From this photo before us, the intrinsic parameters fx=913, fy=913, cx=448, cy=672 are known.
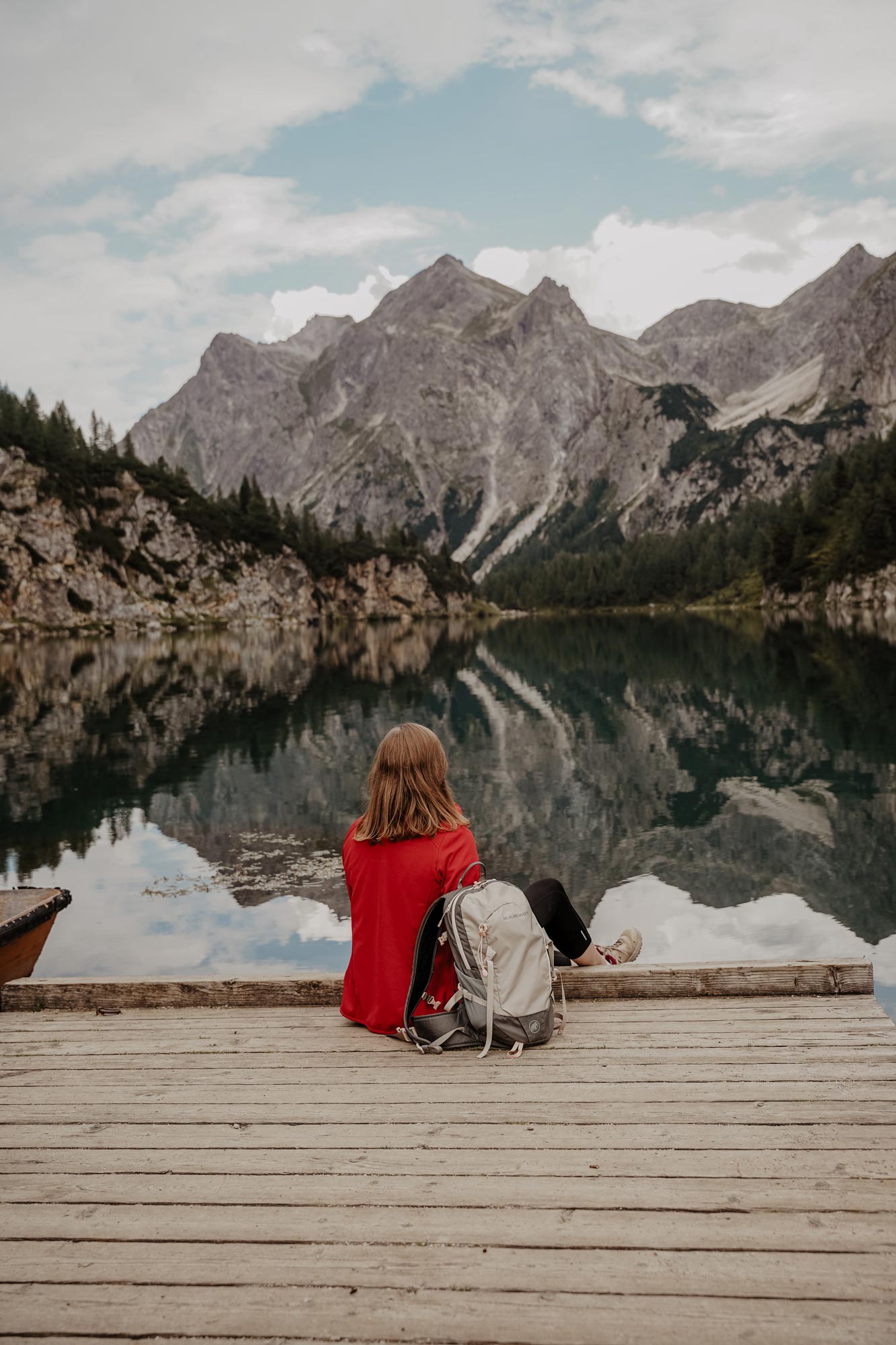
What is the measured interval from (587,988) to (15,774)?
2991cm

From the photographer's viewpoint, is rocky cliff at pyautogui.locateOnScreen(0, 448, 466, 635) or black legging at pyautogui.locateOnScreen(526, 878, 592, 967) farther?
rocky cliff at pyautogui.locateOnScreen(0, 448, 466, 635)

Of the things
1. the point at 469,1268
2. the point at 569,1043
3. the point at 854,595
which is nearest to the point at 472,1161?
the point at 469,1268

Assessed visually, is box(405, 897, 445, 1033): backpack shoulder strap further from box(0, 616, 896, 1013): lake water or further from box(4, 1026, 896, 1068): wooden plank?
box(0, 616, 896, 1013): lake water

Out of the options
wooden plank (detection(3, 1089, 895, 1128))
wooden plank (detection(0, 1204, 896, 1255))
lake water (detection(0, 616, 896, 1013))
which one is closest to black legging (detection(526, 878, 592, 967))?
wooden plank (detection(3, 1089, 895, 1128))

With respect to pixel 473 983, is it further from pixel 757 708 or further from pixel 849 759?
pixel 757 708

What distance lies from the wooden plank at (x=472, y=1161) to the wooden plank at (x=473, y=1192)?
0.07 metres

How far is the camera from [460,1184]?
5328mm

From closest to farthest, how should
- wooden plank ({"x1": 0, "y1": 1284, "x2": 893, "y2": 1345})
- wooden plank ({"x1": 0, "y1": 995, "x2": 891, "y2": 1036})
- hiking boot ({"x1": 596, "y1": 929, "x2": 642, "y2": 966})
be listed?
wooden plank ({"x1": 0, "y1": 1284, "x2": 893, "y2": 1345}) → wooden plank ({"x1": 0, "y1": 995, "x2": 891, "y2": 1036}) → hiking boot ({"x1": 596, "y1": 929, "x2": 642, "y2": 966})

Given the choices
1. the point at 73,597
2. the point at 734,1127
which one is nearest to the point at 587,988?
the point at 734,1127

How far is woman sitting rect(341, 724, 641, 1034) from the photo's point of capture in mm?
7484

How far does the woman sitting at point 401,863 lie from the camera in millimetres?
7484

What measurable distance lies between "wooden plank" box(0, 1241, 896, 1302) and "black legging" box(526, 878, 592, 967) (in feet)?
12.0

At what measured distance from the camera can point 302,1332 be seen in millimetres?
4145

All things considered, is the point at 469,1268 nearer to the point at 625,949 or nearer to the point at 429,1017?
the point at 429,1017
